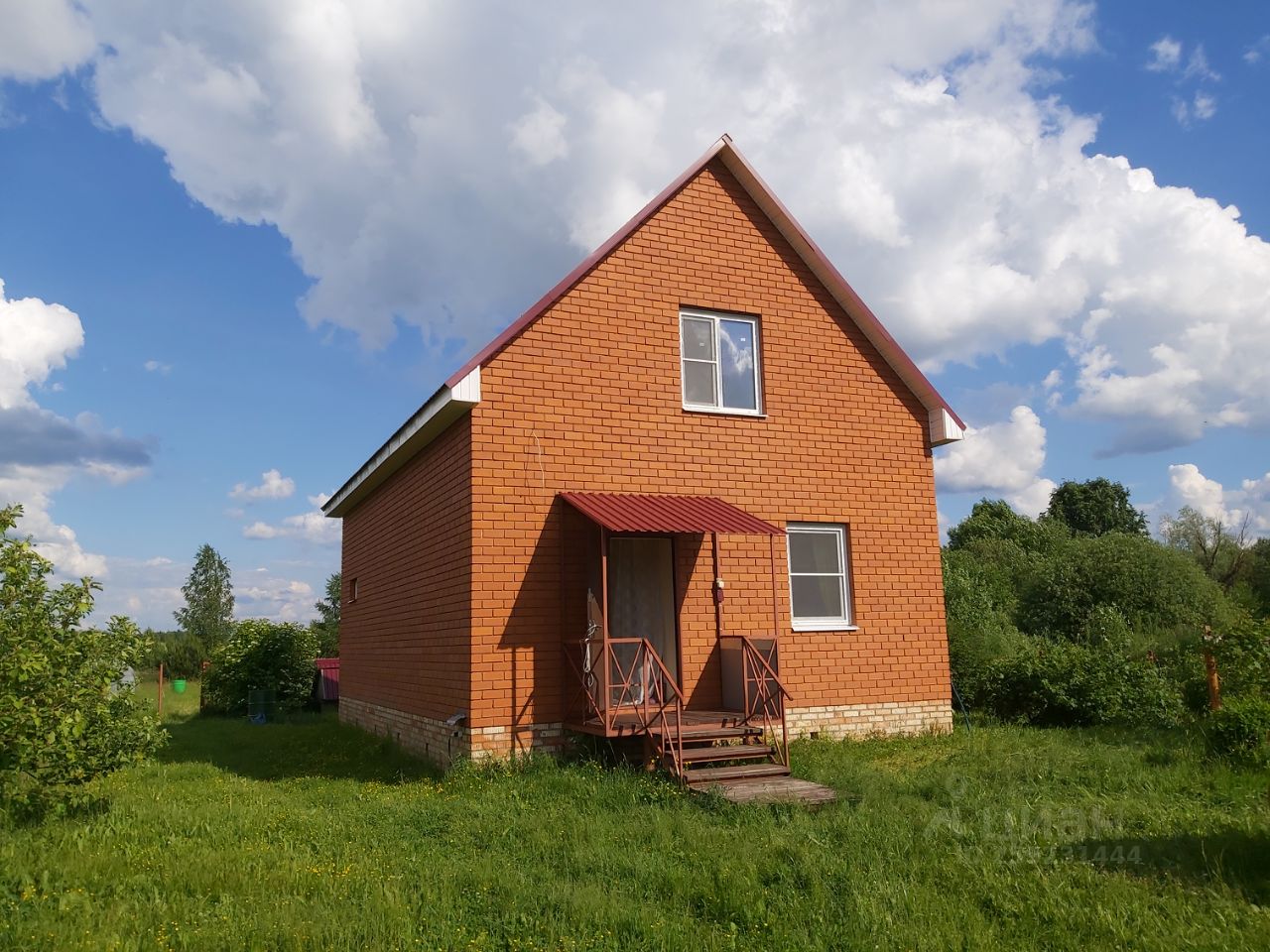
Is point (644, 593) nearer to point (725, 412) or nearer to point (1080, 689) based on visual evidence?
point (725, 412)

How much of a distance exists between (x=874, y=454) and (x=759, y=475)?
192 cm

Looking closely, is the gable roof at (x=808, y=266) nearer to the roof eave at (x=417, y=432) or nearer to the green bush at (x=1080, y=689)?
the roof eave at (x=417, y=432)

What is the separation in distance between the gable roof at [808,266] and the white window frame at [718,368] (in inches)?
49.6

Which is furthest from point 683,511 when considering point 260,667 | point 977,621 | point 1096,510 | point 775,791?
point 1096,510

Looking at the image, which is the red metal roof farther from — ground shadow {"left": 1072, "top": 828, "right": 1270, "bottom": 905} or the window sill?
ground shadow {"left": 1072, "top": 828, "right": 1270, "bottom": 905}

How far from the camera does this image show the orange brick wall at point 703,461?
419 inches

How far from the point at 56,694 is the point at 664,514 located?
236 inches

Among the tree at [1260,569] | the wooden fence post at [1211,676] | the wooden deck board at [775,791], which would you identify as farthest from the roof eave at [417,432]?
the tree at [1260,569]

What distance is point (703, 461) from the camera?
39.0 ft

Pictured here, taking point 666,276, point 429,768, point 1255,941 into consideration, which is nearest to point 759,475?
point 666,276

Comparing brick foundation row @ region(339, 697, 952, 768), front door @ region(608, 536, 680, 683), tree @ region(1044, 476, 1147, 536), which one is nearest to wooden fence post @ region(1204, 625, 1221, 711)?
brick foundation row @ region(339, 697, 952, 768)

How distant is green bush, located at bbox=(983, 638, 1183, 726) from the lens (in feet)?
42.5

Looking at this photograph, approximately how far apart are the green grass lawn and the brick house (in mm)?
1215

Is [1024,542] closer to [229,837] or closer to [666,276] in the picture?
[666,276]
